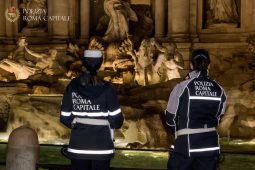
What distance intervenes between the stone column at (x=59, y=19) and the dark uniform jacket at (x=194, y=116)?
17.3m

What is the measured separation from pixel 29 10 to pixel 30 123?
975 centimetres

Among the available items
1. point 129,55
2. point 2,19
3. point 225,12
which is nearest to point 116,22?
point 129,55

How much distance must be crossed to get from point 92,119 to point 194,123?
111 centimetres

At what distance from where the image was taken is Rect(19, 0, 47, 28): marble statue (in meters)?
23.9

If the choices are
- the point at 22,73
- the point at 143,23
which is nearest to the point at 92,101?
the point at 22,73

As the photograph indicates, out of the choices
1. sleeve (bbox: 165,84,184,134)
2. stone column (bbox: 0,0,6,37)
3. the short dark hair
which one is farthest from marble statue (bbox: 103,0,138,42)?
sleeve (bbox: 165,84,184,134)

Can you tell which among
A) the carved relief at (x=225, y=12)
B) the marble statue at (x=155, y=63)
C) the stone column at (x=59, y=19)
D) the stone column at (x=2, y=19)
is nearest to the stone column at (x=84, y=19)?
the stone column at (x=59, y=19)

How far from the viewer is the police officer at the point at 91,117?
5902 mm

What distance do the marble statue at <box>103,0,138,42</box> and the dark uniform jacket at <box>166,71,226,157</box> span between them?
1591cm

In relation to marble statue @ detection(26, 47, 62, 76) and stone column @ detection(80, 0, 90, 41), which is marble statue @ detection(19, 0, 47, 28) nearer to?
stone column @ detection(80, 0, 90, 41)

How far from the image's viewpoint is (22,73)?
65.2 feet

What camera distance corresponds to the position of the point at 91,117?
5918 millimetres

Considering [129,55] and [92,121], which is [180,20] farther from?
[92,121]

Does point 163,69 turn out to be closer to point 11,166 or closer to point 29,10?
point 29,10
